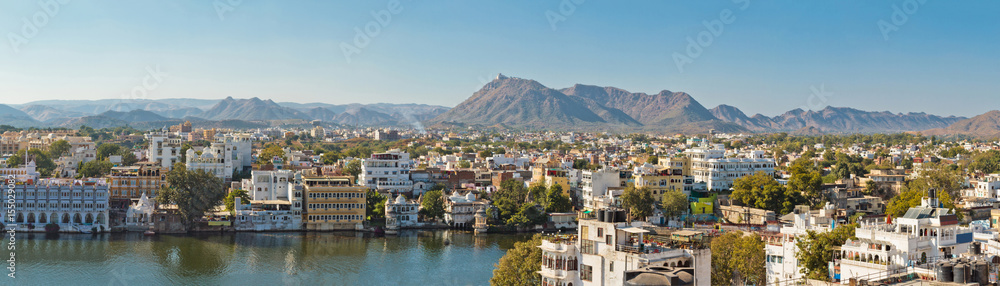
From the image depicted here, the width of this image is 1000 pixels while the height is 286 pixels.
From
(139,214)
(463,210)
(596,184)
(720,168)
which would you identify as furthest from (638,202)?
(139,214)

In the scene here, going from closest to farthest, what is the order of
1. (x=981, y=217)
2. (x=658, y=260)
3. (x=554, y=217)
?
(x=658, y=260) → (x=981, y=217) → (x=554, y=217)

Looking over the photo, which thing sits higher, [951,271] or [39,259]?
[951,271]

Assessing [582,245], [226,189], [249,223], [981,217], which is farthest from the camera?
[226,189]

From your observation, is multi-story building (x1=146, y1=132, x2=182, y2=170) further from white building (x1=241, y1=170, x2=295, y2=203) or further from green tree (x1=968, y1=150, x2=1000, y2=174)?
green tree (x1=968, y1=150, x2=1000, y2=174)

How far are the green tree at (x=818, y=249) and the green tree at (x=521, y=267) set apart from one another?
557 centimetres

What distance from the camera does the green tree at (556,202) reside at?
40.0 m

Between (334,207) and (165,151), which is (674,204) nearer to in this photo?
(334,207)

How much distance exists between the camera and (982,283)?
12750mm

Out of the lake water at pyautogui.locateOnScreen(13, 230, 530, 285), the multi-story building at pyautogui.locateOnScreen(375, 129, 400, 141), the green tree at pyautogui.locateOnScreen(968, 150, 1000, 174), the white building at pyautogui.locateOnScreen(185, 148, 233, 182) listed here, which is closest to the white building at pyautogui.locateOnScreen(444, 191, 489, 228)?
the lake water at pyautogui.locateOnScreen(13, 230, 530, 285)

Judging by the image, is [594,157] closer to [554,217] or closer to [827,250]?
[554,217]

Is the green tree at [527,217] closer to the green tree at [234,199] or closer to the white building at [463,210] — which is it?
the white building at [463,210]

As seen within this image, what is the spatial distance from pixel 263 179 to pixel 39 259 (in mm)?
12386

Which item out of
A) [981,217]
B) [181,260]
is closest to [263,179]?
[181,260]

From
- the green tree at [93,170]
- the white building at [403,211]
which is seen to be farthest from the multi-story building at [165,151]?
the white building at [403,211]
